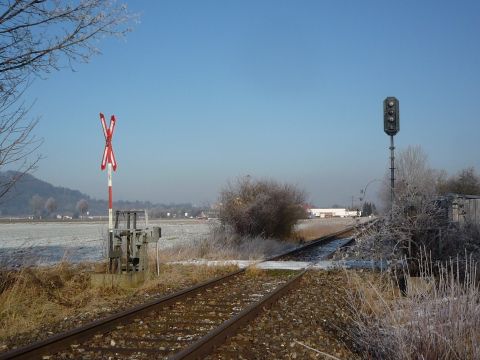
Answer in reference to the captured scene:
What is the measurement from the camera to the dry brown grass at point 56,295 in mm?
8852

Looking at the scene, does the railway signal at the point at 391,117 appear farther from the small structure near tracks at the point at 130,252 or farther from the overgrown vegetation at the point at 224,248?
the overgrown vegetation at the point at 224,248

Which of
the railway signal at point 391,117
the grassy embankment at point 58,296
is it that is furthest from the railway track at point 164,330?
the railway signal at point 391,117

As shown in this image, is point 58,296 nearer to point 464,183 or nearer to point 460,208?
point 460,208

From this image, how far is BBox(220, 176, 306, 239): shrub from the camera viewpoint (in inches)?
1123


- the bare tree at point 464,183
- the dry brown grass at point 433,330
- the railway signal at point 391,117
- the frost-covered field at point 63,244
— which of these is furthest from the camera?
the bare tree at point 464,183

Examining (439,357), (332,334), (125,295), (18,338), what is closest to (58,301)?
(125,295)

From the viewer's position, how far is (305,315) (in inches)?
368

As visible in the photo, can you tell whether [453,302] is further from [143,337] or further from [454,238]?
[454,238]

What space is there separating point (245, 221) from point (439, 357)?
76.9 feet

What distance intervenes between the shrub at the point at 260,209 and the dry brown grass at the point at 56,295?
46.7 ft

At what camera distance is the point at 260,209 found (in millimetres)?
29578

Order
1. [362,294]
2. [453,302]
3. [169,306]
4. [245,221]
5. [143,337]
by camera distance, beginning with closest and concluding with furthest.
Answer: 1. [453,302]
2. [143,337]
3. [362,294]
4. [169,306]
5. [245,221]

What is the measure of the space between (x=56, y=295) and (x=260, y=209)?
1951 centimetres

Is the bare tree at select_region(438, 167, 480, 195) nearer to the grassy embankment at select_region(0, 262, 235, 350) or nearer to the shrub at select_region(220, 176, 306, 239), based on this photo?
the shrub at select_region(220, 176, 306, 239)
